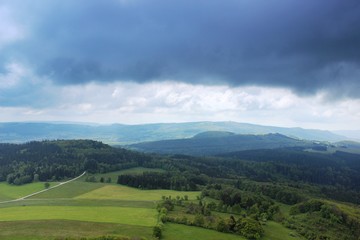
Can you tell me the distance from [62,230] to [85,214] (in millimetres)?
24773

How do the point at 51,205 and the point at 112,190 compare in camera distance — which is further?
the point at 112,190

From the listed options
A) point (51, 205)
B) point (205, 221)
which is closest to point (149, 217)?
point (205, 221)

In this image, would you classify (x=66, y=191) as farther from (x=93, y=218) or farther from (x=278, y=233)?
(x=278, y=233)

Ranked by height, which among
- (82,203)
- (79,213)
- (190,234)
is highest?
(79,213)

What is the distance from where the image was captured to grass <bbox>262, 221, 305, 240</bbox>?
4605 inches

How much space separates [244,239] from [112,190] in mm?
98534

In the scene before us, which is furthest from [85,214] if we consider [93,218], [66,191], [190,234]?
[66,191]

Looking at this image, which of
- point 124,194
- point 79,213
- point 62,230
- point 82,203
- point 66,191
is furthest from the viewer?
point 66,191

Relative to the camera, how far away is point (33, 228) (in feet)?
346

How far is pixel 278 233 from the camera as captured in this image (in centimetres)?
12244

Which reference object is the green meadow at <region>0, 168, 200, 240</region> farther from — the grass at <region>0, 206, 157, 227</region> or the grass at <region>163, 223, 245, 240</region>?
the grass at <region>163, 223, 245, 240</region>

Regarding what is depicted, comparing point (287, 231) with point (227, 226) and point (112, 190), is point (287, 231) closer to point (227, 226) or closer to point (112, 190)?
point (227, 226)

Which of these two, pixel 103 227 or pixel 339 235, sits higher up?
pixel 103 227

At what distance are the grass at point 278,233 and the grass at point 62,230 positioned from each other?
143 feet
